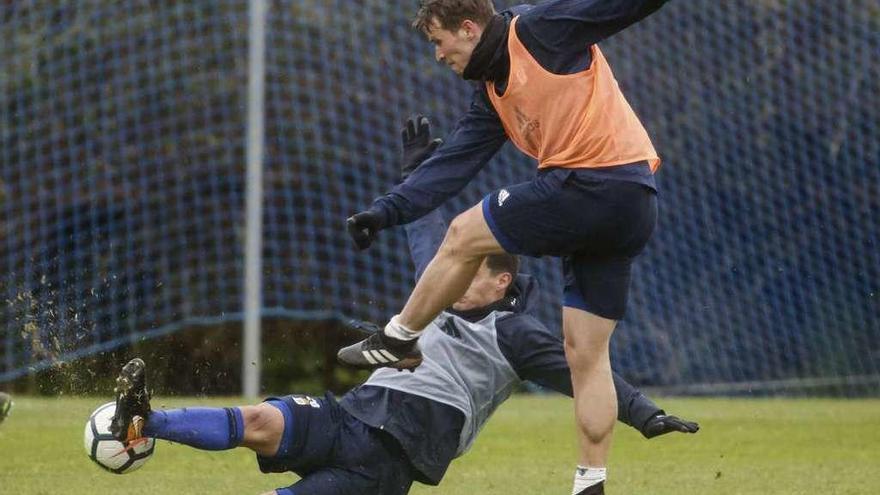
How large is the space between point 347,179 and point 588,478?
20.8 feet

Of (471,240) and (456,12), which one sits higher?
(456,12)

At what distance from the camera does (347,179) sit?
1075 cm

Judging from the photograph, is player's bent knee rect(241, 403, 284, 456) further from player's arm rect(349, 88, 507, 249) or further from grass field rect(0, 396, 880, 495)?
grass field rect(0, 396, 880, 495)

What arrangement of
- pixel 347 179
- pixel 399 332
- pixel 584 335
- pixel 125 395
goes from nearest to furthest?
pixel 125 395 < pixel 399 332 < pixel 584 335 < pixel 347 179

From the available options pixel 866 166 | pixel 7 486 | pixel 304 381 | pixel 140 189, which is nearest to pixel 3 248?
pixel 140 189

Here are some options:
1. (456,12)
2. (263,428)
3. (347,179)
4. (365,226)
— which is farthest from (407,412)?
(347,179)

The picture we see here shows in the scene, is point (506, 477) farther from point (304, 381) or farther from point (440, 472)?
point (304, 381)

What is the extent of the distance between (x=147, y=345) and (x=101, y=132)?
1.54 m

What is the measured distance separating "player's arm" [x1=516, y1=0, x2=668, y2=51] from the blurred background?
231 inches

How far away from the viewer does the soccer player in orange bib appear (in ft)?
14.7

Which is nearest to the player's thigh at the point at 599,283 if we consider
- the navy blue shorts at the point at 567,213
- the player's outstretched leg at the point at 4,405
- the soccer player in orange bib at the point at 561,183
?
Result: the soccer player in orange bib at the point at 561,183

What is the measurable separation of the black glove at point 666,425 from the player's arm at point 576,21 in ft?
3.78

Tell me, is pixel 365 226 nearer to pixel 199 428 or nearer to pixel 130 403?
pixel 199 428

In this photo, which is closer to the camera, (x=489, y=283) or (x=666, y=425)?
(x=666, y=425)
